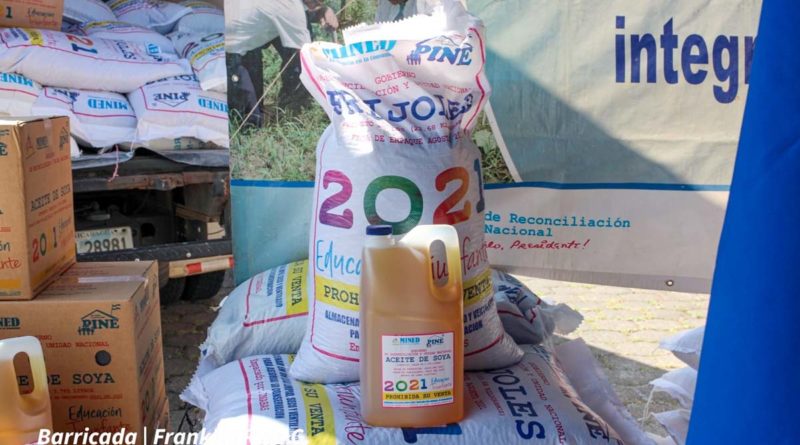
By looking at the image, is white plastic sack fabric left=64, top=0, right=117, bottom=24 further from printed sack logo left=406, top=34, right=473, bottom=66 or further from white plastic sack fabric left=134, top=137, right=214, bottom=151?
printed sack logo left=406, top=34, right=473, bottom=66

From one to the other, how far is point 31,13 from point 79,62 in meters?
0.37

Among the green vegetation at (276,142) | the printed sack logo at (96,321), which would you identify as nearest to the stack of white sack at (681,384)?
the green vegetation at (276,142)

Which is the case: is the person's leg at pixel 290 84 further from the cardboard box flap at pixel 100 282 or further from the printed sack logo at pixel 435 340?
the printed sack logo at pixel 435 340

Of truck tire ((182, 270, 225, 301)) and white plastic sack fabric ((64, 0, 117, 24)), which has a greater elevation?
white plastic sack fabric ((64, 0, 117, 24))

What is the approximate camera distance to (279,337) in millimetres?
2330

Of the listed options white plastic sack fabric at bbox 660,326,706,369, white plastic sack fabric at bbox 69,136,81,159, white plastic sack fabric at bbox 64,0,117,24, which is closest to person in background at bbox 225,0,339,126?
white plastic sack fabric at bbox 660,326,706,369

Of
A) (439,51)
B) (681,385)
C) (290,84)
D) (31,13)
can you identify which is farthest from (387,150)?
(31,13)

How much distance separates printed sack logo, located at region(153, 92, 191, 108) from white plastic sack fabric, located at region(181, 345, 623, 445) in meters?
2.17

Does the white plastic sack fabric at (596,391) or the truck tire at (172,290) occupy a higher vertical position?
the white plastic sack fabric at (596,391)

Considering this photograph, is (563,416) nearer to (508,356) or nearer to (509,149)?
(508,356)

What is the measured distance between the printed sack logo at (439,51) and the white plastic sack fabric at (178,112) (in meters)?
2.23

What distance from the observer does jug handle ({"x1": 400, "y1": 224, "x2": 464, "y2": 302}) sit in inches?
70.0

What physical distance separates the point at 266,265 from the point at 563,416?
1135mm

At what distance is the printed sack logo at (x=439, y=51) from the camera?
1.99 metres
